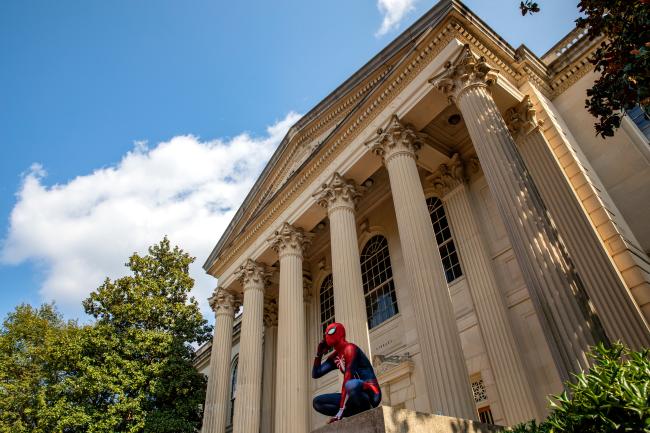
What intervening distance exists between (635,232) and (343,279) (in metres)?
7.28

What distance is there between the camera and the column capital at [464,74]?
34.6 feet

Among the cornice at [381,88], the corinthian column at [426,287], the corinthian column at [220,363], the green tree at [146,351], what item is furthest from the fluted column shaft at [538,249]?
the green tree at [146,351]

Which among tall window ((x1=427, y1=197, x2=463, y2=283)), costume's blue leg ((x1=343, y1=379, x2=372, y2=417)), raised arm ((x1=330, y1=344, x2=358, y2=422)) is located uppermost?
tall window ((x1=427, y1=197, x2=463, y2=283))

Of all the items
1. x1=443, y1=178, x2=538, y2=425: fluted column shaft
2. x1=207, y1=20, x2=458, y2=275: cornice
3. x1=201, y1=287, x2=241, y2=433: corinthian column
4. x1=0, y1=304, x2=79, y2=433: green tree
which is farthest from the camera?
x1=0, y1=304, x2=79, y2=433: green tree

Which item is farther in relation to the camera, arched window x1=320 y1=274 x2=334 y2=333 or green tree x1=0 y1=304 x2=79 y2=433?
arched window x1=320 y1=274 x2=334 y2=333

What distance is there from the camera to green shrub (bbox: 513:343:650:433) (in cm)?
319

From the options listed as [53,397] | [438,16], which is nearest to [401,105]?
[438,16]

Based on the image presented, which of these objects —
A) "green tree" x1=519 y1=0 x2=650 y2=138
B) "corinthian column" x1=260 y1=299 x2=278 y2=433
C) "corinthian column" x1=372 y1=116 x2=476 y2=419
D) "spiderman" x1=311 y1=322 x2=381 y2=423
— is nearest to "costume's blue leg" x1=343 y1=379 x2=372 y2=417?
"spiderman" x1=311 y1=322 x2=381 y2=423

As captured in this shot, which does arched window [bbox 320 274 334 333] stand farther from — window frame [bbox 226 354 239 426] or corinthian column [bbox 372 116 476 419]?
corinthian column [bbox 372 116 476 419]

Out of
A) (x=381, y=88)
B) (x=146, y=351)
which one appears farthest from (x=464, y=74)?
(x=146, y=351)

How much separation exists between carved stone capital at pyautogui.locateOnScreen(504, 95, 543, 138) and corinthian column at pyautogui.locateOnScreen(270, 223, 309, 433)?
26.8 ft

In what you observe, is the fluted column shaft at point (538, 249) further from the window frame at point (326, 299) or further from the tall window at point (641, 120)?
the window frame at point (326, 299)

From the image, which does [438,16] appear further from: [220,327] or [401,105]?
[220,327]

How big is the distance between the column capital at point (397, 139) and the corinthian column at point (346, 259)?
2.13 m
